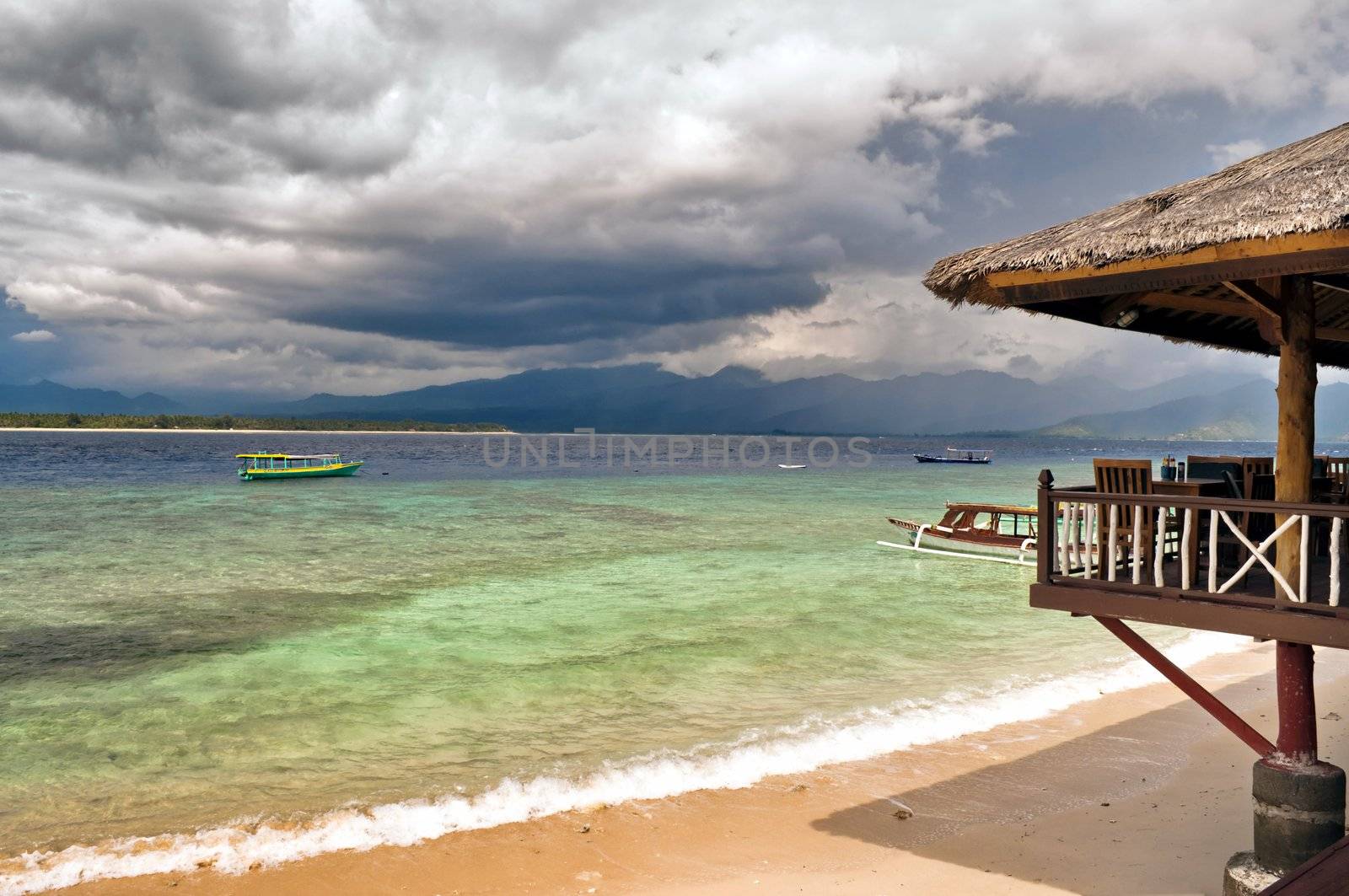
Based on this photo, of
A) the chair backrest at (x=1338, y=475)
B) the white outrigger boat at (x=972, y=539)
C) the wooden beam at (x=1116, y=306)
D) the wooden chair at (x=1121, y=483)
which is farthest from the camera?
the white outrigger boat at (x=972, y=539)

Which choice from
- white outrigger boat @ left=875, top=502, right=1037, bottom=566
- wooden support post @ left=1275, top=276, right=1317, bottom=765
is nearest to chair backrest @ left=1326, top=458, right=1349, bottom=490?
wooden support post @ left=1275, top=276, right=1317, bottom=765

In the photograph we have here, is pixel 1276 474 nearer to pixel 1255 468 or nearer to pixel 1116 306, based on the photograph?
pixel 1116 306

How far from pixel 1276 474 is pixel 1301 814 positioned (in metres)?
2.13

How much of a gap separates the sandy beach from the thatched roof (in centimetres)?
426

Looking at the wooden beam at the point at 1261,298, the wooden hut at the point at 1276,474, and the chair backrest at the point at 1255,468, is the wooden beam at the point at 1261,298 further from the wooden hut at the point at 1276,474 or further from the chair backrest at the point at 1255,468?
the chair backrest at the point at 1255,468

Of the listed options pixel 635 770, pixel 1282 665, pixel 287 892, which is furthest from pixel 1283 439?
pixel 287 892

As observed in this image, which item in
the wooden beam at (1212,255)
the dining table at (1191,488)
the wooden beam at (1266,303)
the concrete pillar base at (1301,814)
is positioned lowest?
the concrete pillar base at (1301,814)

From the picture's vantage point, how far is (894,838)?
6832 millimetres

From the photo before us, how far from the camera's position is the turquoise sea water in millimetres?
7961

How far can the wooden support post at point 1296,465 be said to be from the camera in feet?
17.9

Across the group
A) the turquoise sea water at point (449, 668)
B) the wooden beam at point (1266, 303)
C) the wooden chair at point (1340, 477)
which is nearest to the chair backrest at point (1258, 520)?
the wooden chair at point (1340, 477)

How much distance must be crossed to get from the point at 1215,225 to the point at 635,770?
660 cm

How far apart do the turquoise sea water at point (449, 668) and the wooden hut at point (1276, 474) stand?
156 inches

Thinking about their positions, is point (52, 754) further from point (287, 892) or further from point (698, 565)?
point (698, 565)
